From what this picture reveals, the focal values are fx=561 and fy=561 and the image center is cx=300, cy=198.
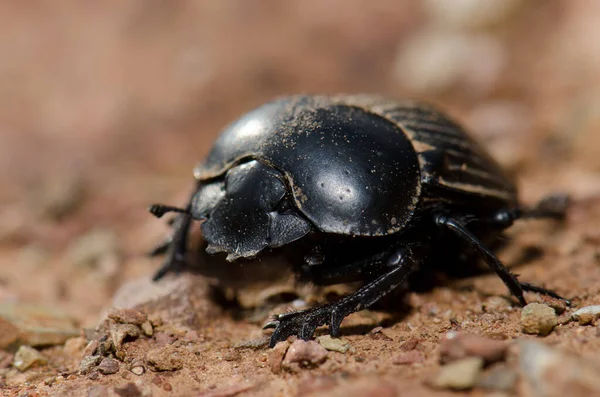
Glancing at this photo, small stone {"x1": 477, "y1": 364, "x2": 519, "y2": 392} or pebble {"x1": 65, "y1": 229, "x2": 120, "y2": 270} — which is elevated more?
pebble {"x1": 65, "y1": 229, "x2": 120, "y2": 270}

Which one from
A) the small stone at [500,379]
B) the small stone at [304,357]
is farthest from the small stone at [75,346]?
the small stone at [500,379]

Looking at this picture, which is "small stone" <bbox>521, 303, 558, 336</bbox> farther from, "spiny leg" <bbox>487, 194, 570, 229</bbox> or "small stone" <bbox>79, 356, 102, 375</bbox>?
"small stone" <bbox>79, 356, 102, 375</bbox>

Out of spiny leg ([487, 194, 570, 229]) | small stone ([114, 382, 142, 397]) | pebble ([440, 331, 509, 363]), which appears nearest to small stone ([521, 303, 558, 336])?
pebble ([440, 331, 509, 363])

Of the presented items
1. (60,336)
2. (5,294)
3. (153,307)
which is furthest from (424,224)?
(5,294)

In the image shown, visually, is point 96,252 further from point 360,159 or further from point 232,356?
point 360,159

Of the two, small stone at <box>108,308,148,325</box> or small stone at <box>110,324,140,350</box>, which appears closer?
Result: small stone at <box>110,324,140,350</box>

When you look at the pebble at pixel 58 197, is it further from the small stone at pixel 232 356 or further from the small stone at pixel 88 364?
the small stone at pixel 232 356

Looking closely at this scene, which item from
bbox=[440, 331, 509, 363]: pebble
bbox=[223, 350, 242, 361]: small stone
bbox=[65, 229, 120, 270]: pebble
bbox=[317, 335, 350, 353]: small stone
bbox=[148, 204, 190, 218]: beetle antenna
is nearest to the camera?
bbox=[440, 331, 509, 363]: pebble
